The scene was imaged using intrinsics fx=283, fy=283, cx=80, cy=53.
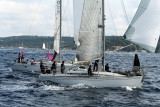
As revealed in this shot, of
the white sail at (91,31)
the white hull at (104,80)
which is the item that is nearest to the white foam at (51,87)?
the white hull at (104,80)

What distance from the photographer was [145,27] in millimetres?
22812

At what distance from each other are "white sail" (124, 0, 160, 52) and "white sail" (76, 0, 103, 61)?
15.2ft

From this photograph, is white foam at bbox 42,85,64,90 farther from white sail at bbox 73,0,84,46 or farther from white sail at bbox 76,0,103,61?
white sail at bbox 73,0,84,46

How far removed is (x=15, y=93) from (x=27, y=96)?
1637 millimetres

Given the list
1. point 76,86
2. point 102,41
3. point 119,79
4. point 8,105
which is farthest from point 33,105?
point 102,41

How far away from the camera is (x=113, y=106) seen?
19438mm

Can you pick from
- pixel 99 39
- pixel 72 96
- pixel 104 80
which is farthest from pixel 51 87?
pixel 99 39

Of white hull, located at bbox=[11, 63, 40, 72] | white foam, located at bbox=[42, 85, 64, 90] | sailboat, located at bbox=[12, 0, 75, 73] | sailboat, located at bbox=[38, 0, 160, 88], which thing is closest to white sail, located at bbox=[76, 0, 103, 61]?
sailboat, located at bbox=[38, 0, 160, 88]

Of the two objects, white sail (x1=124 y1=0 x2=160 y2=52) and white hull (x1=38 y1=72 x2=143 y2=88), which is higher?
white sail (x1=124 y1=0 x2=160 y2=52)

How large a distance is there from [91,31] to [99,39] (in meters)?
1.11

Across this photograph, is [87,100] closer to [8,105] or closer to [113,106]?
[113,106]

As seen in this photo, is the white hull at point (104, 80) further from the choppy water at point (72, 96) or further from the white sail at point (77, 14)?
the white sail at point (77, 14)

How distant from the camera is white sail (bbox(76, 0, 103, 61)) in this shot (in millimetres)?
27422

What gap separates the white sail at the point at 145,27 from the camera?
2241 cm
